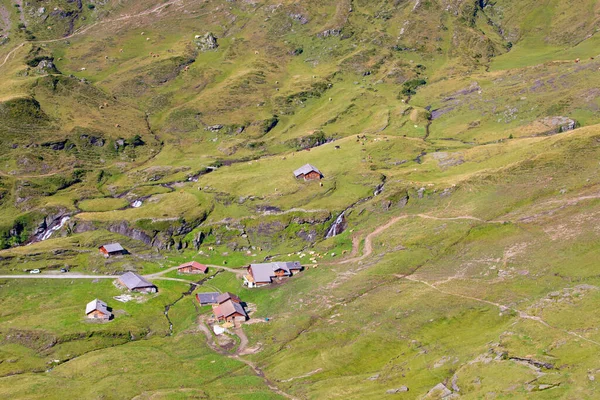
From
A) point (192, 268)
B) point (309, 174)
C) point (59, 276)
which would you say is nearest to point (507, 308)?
point (192, 268)

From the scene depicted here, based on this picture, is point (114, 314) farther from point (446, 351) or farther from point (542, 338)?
point (542, 338)

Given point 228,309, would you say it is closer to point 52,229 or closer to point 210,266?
point 210,266

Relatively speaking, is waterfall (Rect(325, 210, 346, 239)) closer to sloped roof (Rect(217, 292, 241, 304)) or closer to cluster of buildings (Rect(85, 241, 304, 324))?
cluster of buildings (Rect(85, 241, 304, 324))

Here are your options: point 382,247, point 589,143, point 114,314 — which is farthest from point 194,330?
point 589,143

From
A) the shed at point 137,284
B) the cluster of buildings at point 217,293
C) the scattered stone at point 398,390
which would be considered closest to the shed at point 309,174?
the cluster of buildings at point 217,293

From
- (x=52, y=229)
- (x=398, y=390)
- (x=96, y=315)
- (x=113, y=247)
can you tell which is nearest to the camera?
(x=398, y=390)
